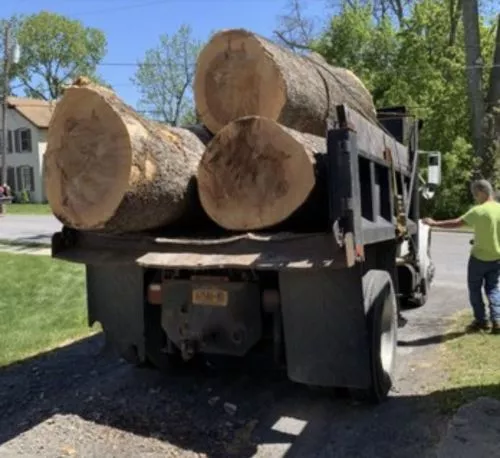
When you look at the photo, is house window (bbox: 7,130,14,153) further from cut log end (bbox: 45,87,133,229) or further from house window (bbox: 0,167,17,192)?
cut log end (bbox: 45,87,133,229)

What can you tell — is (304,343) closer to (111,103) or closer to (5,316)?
(111,103)

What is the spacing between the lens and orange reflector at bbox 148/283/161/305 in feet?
16.8

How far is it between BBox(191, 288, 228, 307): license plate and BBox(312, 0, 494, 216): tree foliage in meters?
22.0

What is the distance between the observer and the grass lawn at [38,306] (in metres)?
7.45

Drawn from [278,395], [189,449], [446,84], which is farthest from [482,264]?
[446,84]

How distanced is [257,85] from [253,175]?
0.99m

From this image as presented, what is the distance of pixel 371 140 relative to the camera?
5.19 meters

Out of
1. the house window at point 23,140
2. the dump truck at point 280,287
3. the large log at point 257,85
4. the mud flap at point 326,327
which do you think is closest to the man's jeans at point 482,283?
the dump truck at point 280,287

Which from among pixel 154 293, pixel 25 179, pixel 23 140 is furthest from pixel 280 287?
pixel 23 140

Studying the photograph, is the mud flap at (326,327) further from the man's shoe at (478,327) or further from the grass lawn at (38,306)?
the grass lawn at (38,306)

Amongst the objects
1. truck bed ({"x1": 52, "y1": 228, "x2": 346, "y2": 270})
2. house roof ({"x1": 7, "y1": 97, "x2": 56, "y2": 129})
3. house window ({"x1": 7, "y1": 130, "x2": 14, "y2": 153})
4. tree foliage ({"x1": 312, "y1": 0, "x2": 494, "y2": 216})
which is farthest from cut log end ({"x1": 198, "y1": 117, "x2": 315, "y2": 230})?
house window ({"x1": 7, "y1": 130, "x2": 14, "y2": 153})

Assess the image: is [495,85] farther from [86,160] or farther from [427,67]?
[86,160]

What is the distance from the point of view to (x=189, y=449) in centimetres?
449

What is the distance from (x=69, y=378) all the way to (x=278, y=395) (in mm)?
1904
